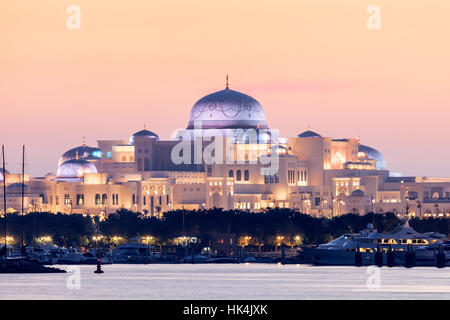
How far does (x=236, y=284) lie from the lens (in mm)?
138250

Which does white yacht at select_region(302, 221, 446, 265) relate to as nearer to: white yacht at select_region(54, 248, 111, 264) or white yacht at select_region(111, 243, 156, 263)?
white yacht at select_region(111, 243, 156, 263)

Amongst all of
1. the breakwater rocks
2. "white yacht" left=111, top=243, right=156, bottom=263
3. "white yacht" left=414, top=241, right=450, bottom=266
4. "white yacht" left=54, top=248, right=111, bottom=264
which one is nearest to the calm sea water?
the breakwater rocks

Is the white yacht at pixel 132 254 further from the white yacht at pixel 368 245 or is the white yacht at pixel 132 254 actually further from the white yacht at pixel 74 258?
the white yacht at pixel 368 245

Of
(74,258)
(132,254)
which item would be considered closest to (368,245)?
(132,254)

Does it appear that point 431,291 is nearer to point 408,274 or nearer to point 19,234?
point 408,274

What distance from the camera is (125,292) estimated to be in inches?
5054

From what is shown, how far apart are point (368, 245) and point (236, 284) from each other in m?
38.0

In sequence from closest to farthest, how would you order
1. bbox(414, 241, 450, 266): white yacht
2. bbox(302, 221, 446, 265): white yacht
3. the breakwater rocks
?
1. the breakwater rocks
2. bbox(414, 241, 450, 266): white yacht
3. bbox(302, 221, 446, 265): white yacht

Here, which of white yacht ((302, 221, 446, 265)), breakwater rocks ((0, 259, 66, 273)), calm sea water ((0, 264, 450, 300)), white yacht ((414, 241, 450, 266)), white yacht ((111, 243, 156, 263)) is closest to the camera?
calm sea water ((0, 264, 450, 300))

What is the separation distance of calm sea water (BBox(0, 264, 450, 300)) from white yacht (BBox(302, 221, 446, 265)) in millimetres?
4558

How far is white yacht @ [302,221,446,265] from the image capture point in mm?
172875

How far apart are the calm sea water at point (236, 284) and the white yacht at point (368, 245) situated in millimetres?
4558

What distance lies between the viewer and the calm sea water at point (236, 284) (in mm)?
125875

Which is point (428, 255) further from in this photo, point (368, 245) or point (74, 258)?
point (74, 258)
